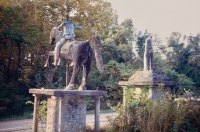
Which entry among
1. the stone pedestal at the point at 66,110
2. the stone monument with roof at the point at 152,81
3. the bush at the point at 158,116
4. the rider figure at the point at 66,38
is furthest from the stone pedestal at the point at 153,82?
the rider figure at the point at 66,38

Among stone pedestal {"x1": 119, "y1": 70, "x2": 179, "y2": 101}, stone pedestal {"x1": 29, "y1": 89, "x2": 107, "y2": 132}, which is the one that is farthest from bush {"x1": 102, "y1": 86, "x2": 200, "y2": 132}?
stone pedestal {"x1": 29, "y1": 89, "x2": 107, "y2": 132}

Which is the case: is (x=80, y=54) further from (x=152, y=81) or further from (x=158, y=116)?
(x=158, y=116)

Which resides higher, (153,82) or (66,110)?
(153,82)

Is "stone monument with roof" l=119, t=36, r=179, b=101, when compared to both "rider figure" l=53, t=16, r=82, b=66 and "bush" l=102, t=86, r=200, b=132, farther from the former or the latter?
"rider figure" l=53, t=16, r=82, b=66

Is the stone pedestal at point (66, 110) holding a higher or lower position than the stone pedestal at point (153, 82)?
lower

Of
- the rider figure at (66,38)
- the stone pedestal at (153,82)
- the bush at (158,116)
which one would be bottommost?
the bush at (158,116)

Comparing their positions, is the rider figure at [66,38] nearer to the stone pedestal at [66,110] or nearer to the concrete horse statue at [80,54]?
the concrete horse statue at [80,54]

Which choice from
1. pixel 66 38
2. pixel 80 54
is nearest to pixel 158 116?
pixel 80 54

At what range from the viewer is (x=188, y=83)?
2039 centimetres

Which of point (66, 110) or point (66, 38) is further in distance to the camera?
point (66, 38)

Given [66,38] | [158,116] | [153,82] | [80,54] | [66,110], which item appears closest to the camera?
[158,116]

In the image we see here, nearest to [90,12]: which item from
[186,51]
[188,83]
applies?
[188,83]

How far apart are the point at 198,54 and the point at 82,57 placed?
853 inches

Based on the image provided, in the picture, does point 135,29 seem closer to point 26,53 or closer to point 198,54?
point 198,54
